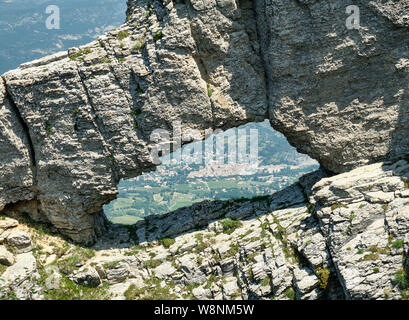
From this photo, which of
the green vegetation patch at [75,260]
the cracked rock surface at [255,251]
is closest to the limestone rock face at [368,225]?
the cracked rock surface at [255,251]

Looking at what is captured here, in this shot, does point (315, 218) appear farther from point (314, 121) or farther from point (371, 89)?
point (371, 89)

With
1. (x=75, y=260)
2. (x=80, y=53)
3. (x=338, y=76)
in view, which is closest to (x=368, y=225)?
(x=338, y=76)

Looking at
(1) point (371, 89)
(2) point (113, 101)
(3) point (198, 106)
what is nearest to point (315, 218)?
(1) point (371, 89)

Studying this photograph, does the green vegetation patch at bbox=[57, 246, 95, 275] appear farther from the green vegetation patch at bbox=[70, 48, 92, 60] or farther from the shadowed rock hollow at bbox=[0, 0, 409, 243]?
the green vegetation patch at bbox=[70, 48, 92, 60]

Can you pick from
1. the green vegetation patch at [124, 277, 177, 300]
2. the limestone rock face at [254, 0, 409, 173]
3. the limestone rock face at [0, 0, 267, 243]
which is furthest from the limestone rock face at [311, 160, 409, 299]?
the green vegetation patch at [124, 277, 177, 300]

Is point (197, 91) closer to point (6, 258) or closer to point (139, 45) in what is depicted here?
point (139, 45)

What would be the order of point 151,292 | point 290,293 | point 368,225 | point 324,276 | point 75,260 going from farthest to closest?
point 75,260 → point 151,292 → point 290,293 → point 324,276 → point 368,225

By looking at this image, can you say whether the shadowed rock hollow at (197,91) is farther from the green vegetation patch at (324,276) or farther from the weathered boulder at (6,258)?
the green vegetation patch at (324,276)
